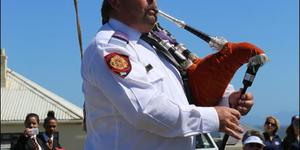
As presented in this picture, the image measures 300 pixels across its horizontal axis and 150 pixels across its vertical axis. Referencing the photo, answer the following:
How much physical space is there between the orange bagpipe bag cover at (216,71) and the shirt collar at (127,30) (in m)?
0.35

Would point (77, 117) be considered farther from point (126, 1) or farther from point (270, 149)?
point (126, 1)

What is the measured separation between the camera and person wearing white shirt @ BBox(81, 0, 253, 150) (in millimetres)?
2494

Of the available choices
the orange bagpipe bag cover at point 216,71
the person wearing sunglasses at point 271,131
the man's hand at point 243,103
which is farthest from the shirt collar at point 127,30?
the person wearing sunglasses at point 271,131

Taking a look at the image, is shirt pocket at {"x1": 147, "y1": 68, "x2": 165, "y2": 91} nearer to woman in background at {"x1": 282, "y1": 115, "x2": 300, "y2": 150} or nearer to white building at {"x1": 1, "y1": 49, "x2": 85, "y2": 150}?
woman in background at {"x1": 282, "y1": 115, "x2": 300, "y2": 150}

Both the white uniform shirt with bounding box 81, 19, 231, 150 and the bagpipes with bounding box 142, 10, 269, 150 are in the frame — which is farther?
the bagpipes with bounding box 142, 10, 269, 150

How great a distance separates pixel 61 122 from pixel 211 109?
90.6ft

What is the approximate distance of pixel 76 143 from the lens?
28094 millimetres

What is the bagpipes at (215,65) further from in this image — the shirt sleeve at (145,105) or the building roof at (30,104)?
the building roof at (30,104)

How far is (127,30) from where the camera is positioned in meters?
2.76

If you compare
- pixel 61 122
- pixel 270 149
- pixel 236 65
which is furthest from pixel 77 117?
pixel 236 65

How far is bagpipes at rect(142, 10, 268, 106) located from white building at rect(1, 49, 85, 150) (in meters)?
23.7

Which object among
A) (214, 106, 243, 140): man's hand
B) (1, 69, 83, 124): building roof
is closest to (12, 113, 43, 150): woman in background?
(214, 106, 243, 140): man's hand

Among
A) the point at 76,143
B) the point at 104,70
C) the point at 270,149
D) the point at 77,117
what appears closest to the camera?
the point at 104,70

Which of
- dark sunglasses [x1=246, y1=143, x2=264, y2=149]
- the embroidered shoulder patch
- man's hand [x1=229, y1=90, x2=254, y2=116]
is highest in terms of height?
the embroidered shoulder patch
